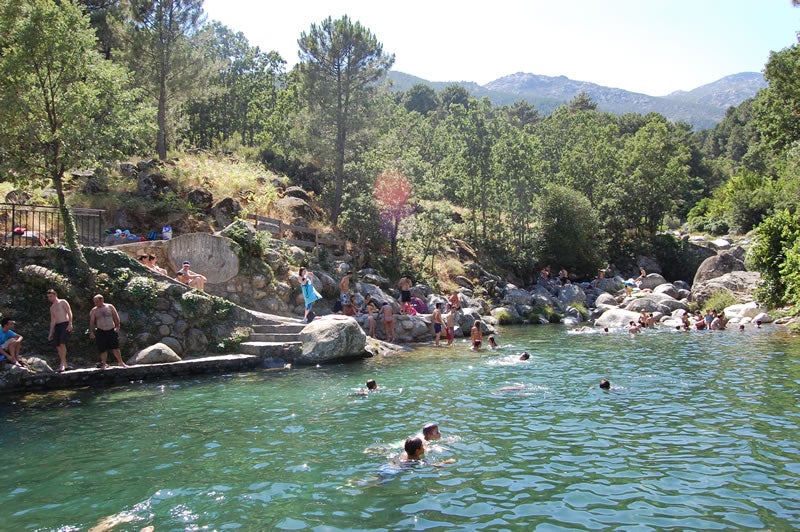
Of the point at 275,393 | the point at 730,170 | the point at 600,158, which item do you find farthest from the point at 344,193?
the point at 730,170

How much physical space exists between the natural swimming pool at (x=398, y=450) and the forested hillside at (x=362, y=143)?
30.5 ft

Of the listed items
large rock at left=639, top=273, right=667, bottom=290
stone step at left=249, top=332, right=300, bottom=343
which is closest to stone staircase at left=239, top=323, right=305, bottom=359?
stone step at left=249, top=332, right=300, bottom=343

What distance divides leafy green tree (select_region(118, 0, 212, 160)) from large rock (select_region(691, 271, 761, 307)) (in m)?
32.3

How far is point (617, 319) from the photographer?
30828 mm

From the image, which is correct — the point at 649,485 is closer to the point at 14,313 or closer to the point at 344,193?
the point at 14,313

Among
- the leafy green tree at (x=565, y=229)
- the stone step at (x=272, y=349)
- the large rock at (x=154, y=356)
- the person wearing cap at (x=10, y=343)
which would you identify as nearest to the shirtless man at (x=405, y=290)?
the stone step at (x=272, y=349)

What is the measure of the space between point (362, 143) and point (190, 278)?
18909 millimetres

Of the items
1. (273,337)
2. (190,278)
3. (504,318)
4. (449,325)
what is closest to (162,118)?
(190,278)

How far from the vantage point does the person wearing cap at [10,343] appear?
45.3 ft

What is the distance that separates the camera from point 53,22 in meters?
16.4

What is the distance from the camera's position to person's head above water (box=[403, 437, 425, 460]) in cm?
863

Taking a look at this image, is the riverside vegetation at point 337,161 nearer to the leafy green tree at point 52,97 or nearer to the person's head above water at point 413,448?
the leafy green tree at point 52,97

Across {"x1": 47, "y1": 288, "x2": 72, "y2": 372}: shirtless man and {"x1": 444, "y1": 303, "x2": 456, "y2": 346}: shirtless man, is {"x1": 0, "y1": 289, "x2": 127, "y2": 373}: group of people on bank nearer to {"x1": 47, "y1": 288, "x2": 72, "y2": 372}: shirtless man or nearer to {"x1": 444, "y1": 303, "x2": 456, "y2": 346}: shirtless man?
{"x1": 47, "y1": 288, "x2": 72, "y2": 372}: shirtless man

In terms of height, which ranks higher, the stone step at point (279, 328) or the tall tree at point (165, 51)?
the tall tree at point (165, 51)
